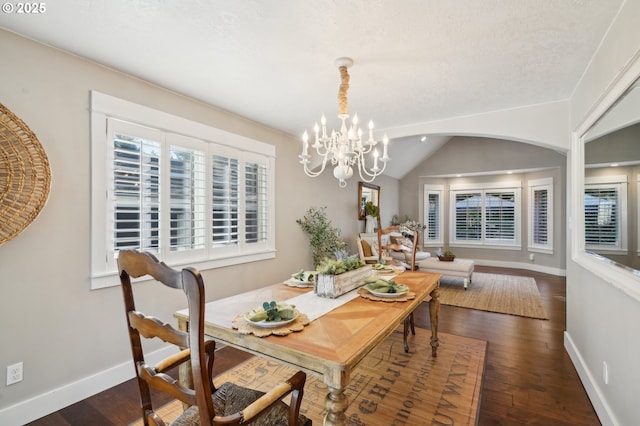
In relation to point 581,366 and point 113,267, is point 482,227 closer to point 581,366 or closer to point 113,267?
point 581,366

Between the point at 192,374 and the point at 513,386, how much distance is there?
8.26 ft

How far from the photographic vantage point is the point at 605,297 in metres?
1.93

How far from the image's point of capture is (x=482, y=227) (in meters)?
8.12

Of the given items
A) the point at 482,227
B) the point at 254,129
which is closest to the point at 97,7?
the point at 254,129

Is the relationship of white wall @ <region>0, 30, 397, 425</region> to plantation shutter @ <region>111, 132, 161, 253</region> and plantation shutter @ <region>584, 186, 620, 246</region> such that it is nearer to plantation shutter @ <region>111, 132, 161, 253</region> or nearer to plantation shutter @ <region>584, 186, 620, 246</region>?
plantation shutter @ <region>111, 132, 161, 253</region>

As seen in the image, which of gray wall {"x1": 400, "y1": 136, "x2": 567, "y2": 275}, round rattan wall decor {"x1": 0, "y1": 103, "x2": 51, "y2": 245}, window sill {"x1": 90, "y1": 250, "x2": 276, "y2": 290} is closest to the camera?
round rattan wall decor {"x1": 0, "y1": 103, "x2": 51, "y2": 245}

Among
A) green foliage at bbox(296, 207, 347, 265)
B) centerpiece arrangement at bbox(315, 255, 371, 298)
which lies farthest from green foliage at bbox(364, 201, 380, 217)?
centerpiece arrangement at bbox(315, 255, 371, 298)

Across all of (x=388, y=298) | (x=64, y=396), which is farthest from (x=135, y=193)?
(x=388, y=298)

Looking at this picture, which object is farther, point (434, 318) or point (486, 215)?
point (486, 215)

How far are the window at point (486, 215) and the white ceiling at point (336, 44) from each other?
18.3 feet

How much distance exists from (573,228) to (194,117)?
3761 millimetres

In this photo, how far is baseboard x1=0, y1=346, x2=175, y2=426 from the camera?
1880mm

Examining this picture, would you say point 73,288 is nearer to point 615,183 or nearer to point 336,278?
point 336,278

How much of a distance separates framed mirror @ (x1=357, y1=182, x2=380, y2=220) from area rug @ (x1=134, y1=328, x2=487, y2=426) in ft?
12.6
